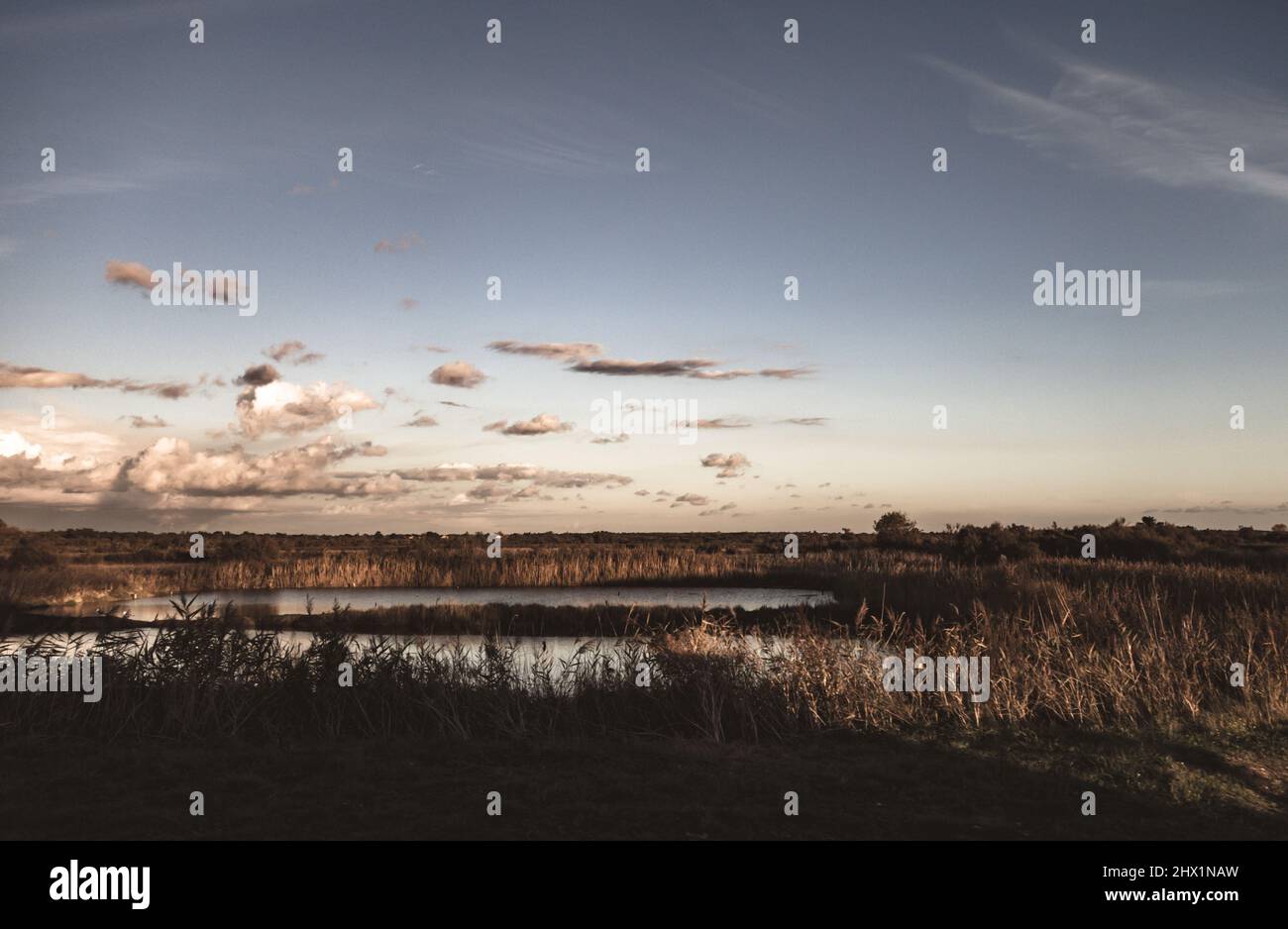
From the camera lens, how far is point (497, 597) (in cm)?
4016

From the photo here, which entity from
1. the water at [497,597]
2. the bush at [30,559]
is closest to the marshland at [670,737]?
the water at [497,597]

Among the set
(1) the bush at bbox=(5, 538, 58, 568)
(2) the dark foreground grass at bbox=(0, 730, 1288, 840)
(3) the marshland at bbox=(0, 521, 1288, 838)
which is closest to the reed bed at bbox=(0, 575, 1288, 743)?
(3) the marshland at bbox=(0, 521, 1288, 838)

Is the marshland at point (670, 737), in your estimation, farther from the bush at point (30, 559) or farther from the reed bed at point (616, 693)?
the bush at point (30, 559)

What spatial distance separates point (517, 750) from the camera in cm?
1055

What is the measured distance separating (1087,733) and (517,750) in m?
6.59

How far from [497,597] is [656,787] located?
3182 cm

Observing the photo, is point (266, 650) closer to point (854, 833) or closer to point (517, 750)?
point (517, 750)

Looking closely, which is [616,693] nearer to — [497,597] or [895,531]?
[497,597]

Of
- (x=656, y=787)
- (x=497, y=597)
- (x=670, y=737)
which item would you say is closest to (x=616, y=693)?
(x=670, y=737)

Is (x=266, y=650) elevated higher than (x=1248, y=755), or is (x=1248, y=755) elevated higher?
(x=266, y=650)

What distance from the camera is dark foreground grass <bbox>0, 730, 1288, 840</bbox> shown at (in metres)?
7.91

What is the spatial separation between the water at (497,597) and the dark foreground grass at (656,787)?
2265 cm

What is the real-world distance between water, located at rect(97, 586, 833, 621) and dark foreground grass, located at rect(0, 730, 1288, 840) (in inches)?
892
